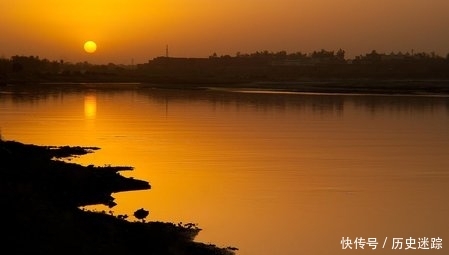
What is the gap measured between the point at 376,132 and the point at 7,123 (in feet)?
57.6

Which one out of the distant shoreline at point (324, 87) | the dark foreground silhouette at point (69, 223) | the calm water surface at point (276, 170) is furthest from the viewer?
the distant shoreline at point (324, 87)

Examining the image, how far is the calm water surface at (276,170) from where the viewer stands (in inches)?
586

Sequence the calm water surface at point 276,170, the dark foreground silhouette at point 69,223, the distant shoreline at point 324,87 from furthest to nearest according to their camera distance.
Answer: the distant shoreline at point 324,87 → the calm water surface at point 276,170 → the dark foreground silhouette at point 69,223

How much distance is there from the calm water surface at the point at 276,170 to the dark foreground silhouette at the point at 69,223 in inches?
29.5

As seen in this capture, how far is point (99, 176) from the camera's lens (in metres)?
18.5

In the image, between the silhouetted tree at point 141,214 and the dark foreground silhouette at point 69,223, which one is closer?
the dark foreground silhouette at point 69,223

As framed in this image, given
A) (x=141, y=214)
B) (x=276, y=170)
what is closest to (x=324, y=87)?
(x=276, y=170)

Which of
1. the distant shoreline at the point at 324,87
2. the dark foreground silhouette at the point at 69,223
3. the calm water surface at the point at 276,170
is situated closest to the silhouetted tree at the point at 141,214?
the dark foreground silhouette at the point at 69,223

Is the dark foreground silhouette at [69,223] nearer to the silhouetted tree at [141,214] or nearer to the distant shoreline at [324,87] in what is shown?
the silhouetted tree at [141,214]

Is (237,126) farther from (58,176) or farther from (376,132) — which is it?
(58,176)

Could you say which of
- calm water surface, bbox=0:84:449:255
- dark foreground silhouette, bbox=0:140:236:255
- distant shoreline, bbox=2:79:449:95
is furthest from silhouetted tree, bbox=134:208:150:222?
distant shoreline, bbox=2:79:449:95

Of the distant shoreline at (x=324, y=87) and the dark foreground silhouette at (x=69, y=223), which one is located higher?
the dark foreground silhouette at (x=69, y=223)

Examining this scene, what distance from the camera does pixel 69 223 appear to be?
35.6 ft

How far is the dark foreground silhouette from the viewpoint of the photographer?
9.72 metres
